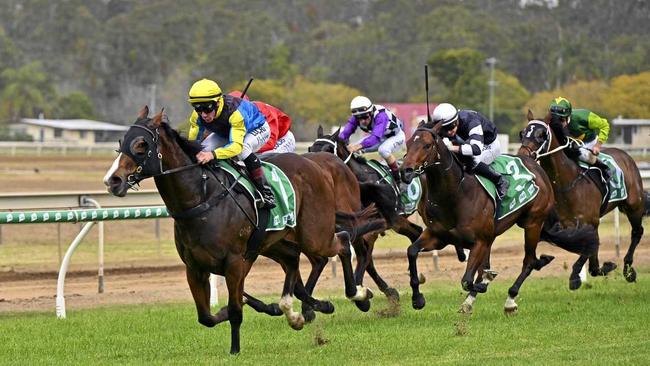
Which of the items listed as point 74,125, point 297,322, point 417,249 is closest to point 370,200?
point 417,249

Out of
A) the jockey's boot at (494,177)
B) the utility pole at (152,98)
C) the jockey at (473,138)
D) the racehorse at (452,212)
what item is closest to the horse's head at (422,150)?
the racehorse at (452,212)

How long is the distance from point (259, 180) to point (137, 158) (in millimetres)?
1200

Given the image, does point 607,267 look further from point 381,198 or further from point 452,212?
point 381,198

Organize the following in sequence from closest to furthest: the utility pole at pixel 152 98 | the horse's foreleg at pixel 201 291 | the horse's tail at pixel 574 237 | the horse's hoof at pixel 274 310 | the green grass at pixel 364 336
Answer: the green grass at pixel 364 336 → the horse's foreleg at pixel 201 291 → the horse's hoof at pixel 274 310 → the horse's tail at pixel 574 237 → the utility pole at pixel 152 98

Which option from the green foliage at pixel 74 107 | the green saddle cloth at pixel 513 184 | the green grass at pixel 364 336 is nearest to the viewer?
the green grass at pixel 364 336

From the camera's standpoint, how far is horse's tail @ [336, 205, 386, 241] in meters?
10.3

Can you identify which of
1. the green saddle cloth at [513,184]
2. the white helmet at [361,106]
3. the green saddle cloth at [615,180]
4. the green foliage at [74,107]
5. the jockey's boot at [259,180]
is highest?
the white helmet at [361,106]

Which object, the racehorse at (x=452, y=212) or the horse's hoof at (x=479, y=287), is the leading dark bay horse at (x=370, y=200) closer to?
the racehorse at (x=452, y=212)

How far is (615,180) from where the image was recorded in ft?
43.3

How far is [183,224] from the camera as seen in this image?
27.5 ft

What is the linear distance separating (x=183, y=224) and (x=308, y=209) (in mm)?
1356

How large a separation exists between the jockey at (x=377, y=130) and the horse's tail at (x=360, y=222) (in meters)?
1.00

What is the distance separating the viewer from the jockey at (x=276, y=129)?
10898mm

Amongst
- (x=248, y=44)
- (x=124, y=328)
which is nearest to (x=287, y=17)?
(x=248, y=44)
